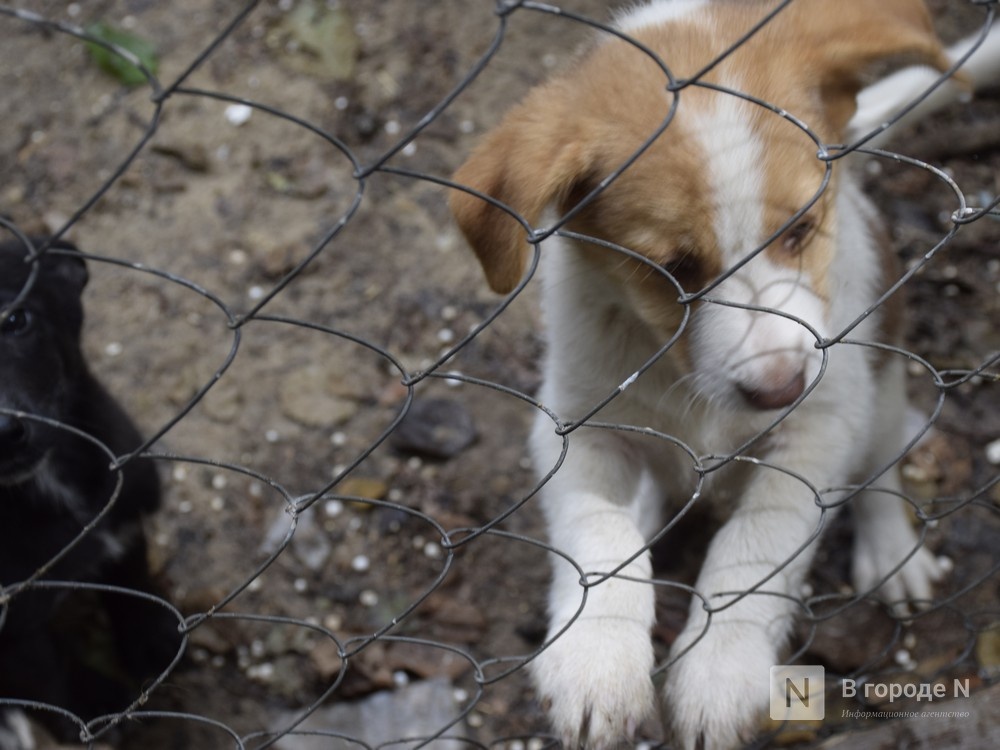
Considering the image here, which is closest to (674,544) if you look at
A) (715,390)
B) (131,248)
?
→ (715,390)

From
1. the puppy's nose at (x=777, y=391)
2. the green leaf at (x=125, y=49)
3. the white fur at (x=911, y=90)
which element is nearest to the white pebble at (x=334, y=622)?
A: the puppy's nose at (x=777, y=391)

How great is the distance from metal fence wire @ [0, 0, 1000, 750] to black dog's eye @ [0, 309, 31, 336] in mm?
20

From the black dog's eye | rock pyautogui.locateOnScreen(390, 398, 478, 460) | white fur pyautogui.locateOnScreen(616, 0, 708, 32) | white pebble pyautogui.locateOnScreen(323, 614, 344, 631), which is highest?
white fur pyautogui.locateOnScreen(616, 0, 708, 32)

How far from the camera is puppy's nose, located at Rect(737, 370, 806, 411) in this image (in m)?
1.97

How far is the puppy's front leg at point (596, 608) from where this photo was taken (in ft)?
6.81

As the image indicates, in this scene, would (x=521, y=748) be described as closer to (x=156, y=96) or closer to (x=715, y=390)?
(x=715, y=390)

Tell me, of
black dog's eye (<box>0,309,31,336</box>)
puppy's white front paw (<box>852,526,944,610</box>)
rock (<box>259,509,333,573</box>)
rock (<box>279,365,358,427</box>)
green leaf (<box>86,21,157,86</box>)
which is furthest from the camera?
green leaf (<box>86,21,157,86</box>)

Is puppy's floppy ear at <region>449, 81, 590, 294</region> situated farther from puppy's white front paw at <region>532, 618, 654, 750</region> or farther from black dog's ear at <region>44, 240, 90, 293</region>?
black dog's ear at <region>44, 240, 90, 293</region>

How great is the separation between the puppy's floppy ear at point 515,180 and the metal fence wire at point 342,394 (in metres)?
0.46

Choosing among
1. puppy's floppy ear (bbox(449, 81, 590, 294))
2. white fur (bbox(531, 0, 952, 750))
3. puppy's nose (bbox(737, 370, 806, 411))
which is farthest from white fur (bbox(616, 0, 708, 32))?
puppy's nose (bbox(737, 370, 806, 411))

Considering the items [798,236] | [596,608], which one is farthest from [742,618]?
[798,236]

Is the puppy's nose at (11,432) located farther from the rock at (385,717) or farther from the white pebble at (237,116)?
the white pebble at (237,116)

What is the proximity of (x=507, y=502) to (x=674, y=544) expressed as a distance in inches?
21.9

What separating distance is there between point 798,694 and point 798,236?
116 centimetres
